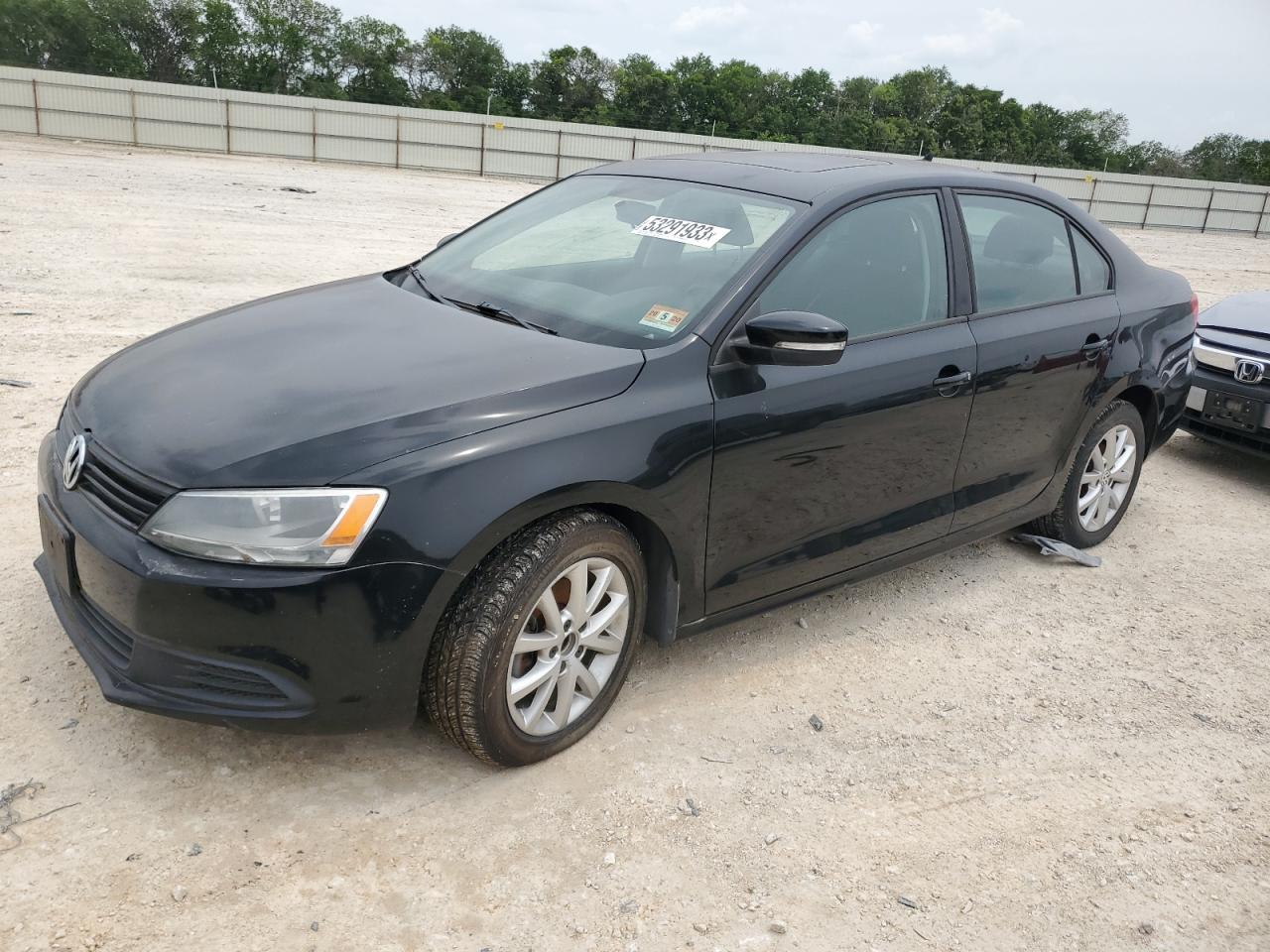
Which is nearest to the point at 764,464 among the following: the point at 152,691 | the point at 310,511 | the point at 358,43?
the point at 310,511

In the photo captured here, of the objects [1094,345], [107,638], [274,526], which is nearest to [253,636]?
[274,526]

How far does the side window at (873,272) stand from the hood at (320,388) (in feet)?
2.27

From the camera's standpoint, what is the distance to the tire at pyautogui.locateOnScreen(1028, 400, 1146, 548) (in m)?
4.67

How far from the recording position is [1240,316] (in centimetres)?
648

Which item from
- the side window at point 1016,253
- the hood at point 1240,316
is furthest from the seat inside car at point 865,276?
the hood at point 1240,316

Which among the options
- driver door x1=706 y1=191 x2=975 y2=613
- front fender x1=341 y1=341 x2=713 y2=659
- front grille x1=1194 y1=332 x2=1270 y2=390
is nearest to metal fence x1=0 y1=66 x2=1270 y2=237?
front grille x1=1194 y1=332 x2=1270 y2=390

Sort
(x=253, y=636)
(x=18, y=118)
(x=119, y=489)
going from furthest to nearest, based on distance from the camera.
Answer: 1. (x=18, y=118)
2. (x=119, y=489)
3. (x=253, y=636)

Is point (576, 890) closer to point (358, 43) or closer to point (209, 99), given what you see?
point (209, 99)

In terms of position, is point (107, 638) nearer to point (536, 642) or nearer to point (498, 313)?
point (536, 642)

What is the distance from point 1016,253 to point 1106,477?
1.32 m

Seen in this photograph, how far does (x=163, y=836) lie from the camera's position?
8.53 feet

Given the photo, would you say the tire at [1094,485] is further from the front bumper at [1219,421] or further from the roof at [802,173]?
the front bumper at [1219,421]

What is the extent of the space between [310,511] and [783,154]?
2632mm

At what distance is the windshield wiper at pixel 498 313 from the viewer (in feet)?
10.7
